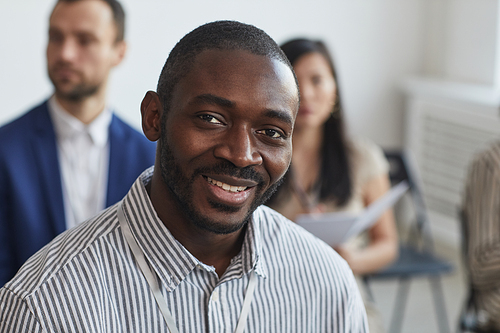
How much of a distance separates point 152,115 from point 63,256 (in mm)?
247

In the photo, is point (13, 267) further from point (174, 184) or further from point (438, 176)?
point (438, 176)

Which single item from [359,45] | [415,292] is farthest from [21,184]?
[359,45]

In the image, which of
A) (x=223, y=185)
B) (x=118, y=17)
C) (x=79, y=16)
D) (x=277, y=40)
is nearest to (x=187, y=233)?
(x=223, y=185)

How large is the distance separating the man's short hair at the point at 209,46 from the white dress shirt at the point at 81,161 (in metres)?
1.06

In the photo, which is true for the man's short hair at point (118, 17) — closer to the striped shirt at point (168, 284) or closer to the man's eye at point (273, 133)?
the striped shirt at point (168, 284)

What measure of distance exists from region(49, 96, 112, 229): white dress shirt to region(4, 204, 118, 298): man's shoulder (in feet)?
3.13

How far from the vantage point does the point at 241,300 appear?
0.96m

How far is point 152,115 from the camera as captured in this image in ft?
3.00

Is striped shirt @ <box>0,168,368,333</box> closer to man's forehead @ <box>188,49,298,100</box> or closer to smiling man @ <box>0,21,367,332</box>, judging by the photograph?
smiling man @ <box>0,21,367,332</box>

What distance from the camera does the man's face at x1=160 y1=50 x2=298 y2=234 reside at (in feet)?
2.72

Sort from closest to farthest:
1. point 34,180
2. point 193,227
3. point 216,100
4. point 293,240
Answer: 1. point 216,100
2. point 193,227
3. point 293,240
4. point 34,180

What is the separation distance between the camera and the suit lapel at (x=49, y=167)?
177cm

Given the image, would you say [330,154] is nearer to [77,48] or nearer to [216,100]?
[77,48]

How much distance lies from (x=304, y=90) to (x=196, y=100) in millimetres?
1444
